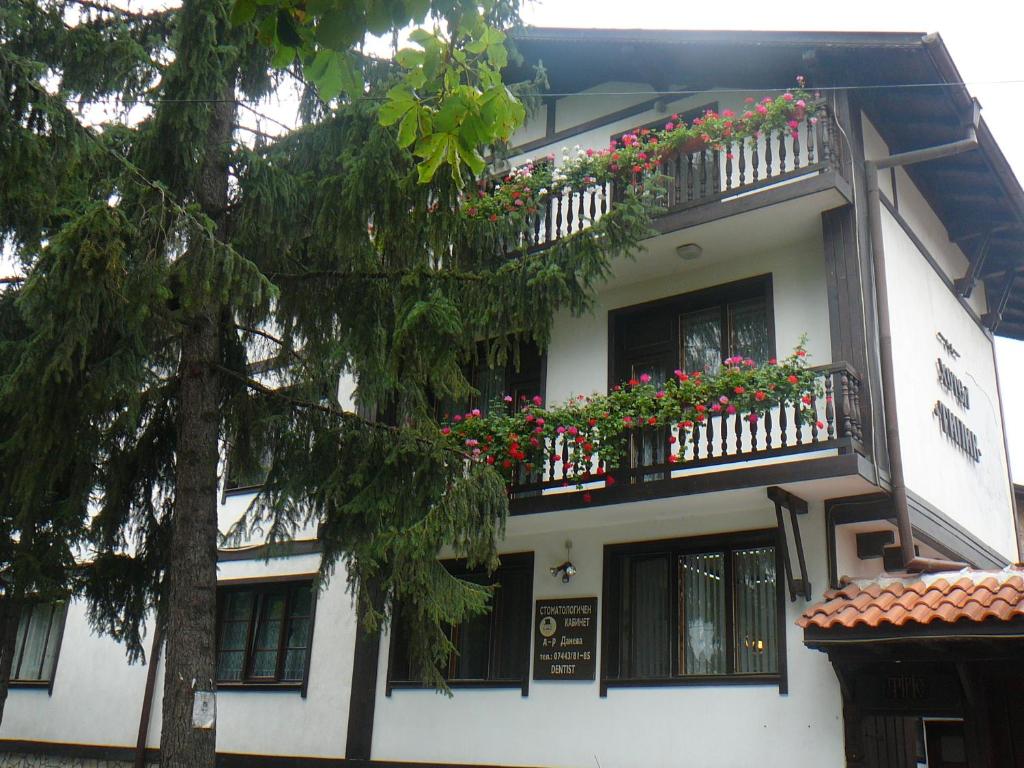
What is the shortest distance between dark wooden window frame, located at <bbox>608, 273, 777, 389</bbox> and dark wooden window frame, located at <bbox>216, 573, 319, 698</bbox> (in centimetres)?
518

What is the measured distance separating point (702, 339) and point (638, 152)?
94.2 inches

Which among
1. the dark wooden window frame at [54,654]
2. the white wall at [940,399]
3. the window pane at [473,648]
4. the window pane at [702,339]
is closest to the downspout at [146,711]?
the dark wooden window frame at [54,654]

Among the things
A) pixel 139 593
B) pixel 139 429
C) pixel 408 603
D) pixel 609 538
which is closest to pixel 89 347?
pixel 139 429

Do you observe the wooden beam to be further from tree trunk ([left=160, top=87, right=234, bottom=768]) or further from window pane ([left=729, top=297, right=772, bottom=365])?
tree trunk ([left=160, top=87, right=234, bottom=768])

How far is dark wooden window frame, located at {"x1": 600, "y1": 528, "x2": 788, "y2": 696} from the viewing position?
11.1 metres

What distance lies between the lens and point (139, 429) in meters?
11.4

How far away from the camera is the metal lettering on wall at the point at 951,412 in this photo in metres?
13.5

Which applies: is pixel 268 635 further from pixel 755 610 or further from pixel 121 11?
pixel 121 11

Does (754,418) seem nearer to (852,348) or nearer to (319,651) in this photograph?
(852,348)

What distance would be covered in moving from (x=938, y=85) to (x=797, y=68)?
1919 millimetres

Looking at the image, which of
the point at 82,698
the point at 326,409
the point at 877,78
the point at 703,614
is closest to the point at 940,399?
the point at 877,78

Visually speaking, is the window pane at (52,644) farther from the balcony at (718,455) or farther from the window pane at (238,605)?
the balcony at (718,455)

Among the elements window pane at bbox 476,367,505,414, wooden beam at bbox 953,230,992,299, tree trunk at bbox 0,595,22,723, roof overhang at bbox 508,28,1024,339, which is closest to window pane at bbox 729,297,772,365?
roof overhang at bbox 508,28,1024,339

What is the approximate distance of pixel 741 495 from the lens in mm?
11469
